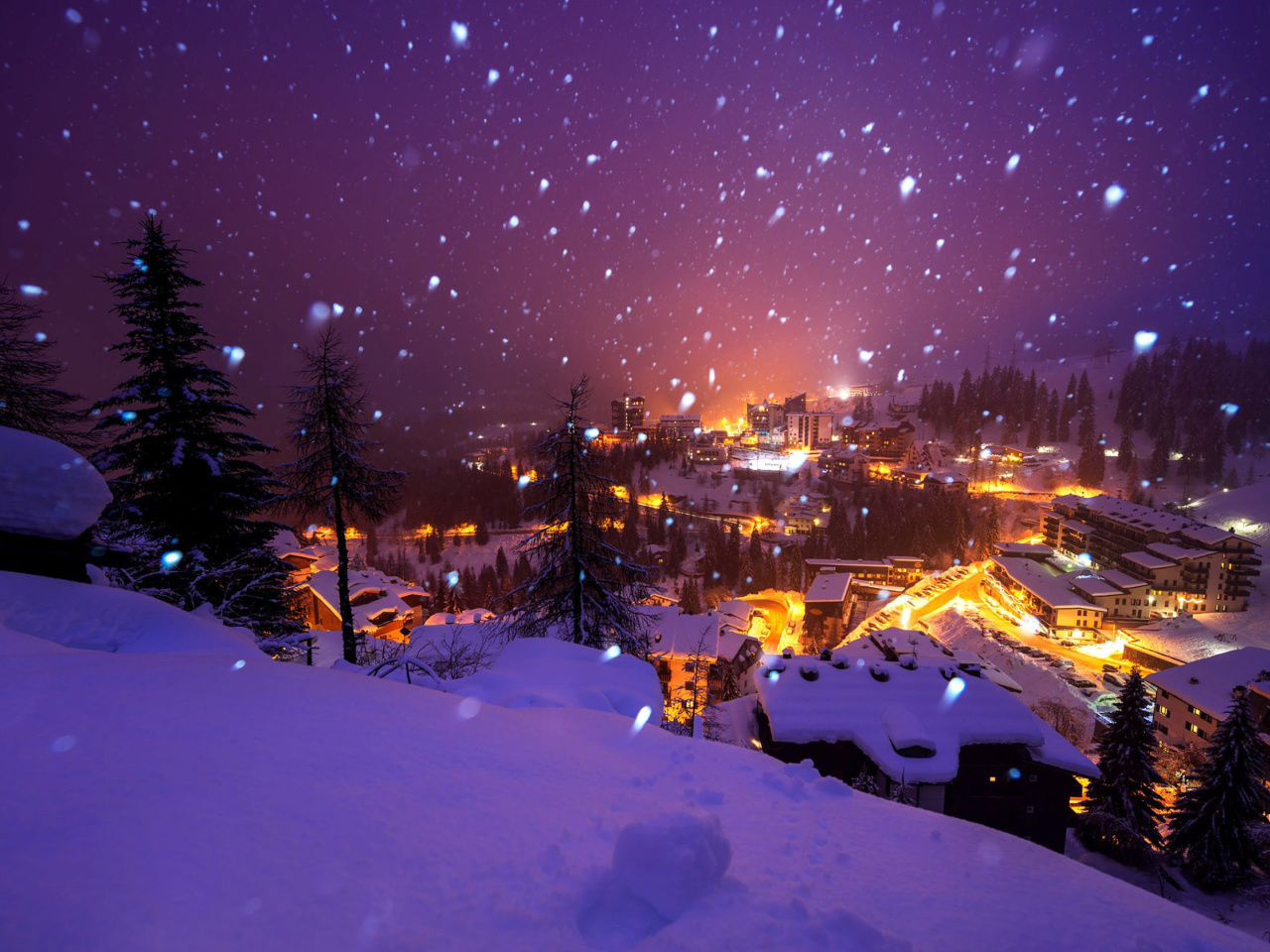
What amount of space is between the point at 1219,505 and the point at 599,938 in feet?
338

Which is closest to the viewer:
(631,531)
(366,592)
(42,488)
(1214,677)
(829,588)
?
(42,488)

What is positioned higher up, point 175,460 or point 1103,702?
point 175,460

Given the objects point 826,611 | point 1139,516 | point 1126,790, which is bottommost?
point 826,611

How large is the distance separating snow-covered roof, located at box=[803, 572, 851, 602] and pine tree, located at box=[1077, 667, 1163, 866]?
92.7 feet

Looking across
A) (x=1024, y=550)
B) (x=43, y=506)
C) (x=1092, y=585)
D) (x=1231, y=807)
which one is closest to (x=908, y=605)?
(x=1092, y=585)

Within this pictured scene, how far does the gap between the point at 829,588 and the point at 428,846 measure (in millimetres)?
52450

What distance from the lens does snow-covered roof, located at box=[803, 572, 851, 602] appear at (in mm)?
48594

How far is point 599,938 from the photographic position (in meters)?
2.39

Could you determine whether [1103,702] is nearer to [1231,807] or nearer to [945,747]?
[1231,807]

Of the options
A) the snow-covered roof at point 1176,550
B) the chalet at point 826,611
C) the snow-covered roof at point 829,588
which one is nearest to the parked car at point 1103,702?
the chalet at point 826,611

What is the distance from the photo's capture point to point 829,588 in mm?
50094

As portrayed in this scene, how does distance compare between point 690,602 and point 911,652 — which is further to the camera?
point 690,602

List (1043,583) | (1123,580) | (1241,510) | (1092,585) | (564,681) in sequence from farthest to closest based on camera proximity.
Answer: (1241,510) < (1043,583) < (1092,585) < (1123,580) < (564,681)

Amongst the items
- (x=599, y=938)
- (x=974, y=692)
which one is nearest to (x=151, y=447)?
(x=599, y=938)
